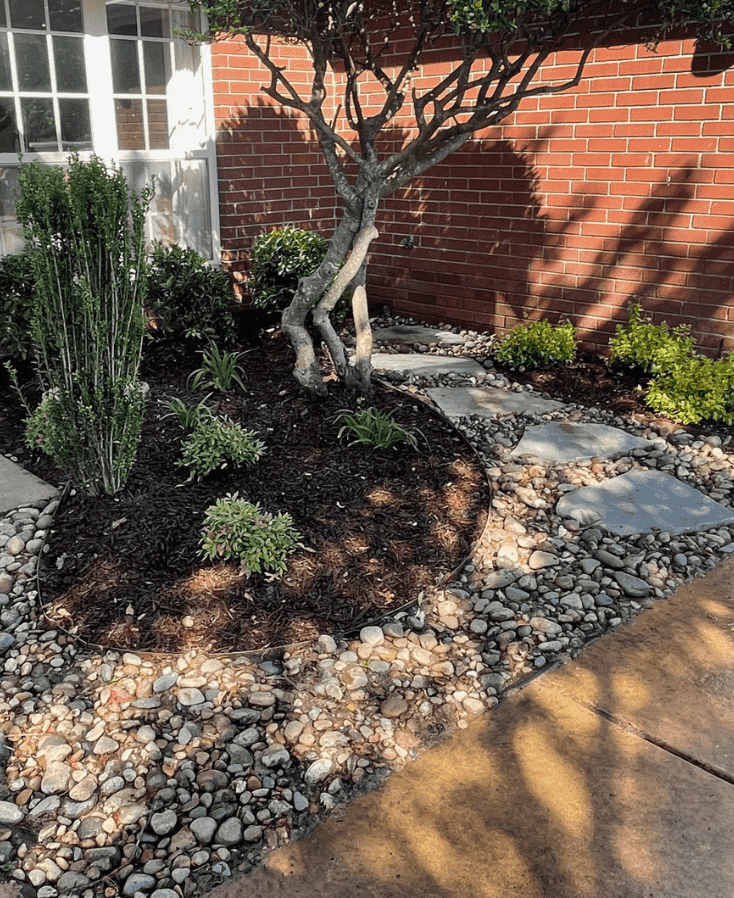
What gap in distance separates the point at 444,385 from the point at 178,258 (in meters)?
2.28

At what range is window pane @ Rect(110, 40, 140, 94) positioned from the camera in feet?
19.8

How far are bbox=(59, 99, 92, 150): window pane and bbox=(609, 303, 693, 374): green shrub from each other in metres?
4.20

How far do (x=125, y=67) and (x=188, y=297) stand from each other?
183 centimetres

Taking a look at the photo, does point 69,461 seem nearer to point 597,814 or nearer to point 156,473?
point 156,473

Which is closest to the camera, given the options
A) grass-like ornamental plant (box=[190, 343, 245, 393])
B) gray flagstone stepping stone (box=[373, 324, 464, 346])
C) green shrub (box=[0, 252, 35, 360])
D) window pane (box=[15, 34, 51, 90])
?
grass-like ornamental plant (box=[190, 343, 245, 393])

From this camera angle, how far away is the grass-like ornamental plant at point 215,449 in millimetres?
3930

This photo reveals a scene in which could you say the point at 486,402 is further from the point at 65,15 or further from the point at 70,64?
the point at 65,15

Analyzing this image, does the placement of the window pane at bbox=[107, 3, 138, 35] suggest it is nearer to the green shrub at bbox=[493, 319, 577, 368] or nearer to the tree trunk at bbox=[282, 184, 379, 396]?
the tree trunk at bbox=[282, 184, 379, 396]

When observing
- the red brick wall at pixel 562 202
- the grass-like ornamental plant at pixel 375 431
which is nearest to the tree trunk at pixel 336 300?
the grass-like ornamental plant at pixel 375 431

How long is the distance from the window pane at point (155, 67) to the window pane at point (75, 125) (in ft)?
1.95

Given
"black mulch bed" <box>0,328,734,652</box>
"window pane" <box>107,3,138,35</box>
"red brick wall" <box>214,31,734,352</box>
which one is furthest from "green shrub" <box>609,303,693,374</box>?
"window pane" <box>107,3,138,35</box>

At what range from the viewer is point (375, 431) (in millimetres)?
4383

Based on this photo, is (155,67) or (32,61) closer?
(32,61)

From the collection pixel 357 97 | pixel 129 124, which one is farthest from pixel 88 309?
pixel 129 124
